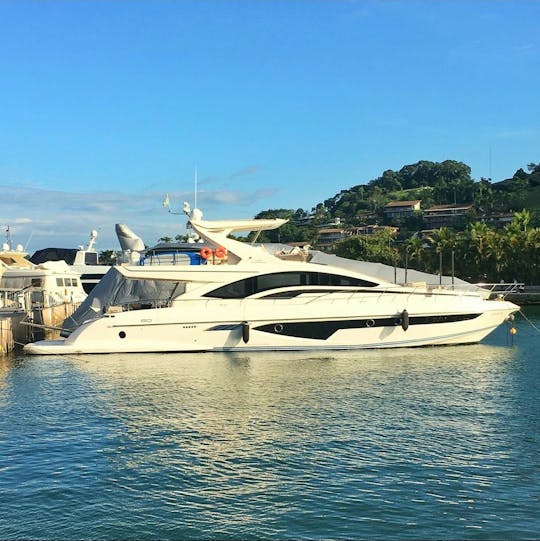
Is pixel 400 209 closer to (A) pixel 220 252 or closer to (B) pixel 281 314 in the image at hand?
(A) pixel 220 252

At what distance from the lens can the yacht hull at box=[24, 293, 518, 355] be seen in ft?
84.4

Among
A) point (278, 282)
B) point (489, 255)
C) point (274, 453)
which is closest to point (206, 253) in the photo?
point (278, 282)

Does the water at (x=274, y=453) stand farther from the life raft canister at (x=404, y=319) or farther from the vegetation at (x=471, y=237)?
the vegetation at (x=471, y=237)

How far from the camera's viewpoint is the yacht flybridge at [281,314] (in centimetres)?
2575

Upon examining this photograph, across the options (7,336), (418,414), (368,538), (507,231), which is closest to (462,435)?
(418,414)

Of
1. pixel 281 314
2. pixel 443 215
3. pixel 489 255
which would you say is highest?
pixel 443 215

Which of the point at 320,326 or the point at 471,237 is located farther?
the point at 471,237

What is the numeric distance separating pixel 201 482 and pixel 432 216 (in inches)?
5744

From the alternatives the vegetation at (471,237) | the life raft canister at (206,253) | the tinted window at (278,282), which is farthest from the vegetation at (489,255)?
the life raft canister at (206,253)

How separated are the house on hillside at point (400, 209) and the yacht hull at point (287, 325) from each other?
14211 cm

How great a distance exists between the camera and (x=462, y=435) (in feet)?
44.8

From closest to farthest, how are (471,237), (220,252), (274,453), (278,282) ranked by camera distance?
1. (274,453)
2. (278,282)
3. (220,252)
4. (471,237)

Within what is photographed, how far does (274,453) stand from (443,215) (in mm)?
142985

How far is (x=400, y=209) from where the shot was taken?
168 meters
